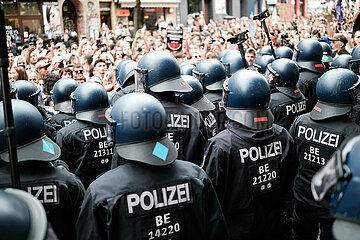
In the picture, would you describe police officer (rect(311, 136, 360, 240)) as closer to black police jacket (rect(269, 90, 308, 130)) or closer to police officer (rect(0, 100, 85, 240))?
police officer (rect(0, 100, 85, 240))

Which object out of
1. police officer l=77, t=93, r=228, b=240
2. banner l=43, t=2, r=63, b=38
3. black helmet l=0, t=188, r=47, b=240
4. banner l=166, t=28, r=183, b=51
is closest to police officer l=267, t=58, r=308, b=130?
police officer l=77, t=93, r=228, b=240

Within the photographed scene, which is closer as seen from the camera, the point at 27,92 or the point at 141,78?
the point at 141,78

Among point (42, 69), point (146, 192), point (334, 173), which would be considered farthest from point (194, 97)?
point (42, 69)

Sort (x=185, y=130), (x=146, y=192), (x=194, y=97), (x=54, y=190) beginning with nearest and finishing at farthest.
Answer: (x=146, y=192) < (x=54, y=190) < (x=185, y=130) < (x=194, y=97)

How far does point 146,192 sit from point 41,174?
0.75m

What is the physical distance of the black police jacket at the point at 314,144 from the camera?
3.49 metres

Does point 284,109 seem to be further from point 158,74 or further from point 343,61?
point 343,61

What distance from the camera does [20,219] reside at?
Answer: 1200 millimetres

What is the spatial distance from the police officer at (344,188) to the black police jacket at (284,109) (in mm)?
3545

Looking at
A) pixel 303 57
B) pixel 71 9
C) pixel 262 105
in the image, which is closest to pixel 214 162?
pixel 262 105

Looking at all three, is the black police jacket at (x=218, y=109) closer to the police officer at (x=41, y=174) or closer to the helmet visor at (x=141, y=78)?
the helmet visor at (x=141, y=78)

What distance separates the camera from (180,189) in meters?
2.31

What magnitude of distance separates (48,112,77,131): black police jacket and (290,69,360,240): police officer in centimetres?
262

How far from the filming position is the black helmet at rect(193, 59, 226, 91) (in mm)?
5562
